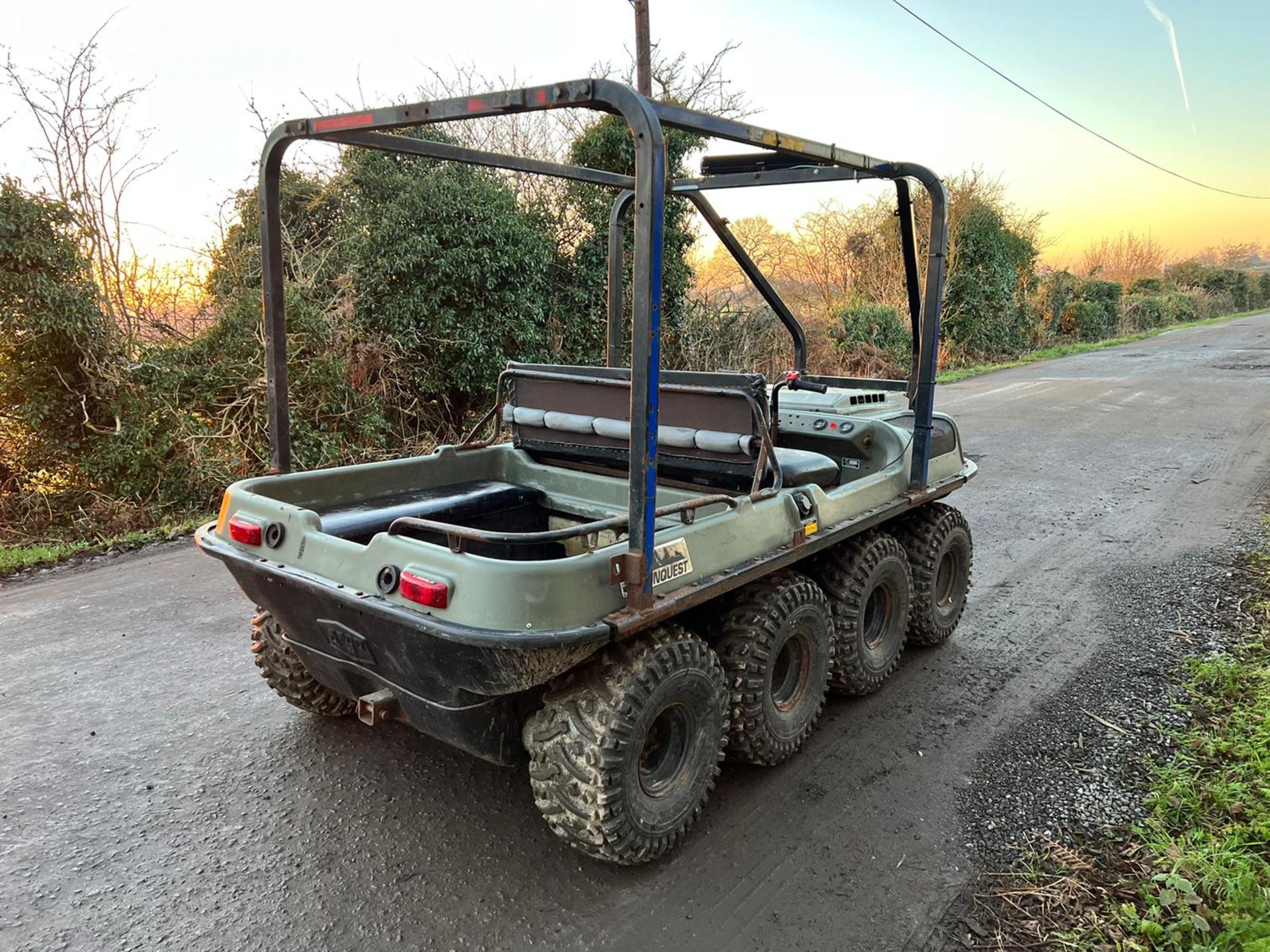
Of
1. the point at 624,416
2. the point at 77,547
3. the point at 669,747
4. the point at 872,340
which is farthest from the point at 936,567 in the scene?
the point at 872,340

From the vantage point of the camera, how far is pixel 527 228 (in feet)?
33.3

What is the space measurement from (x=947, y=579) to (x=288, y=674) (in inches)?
138

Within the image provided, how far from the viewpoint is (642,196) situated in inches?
90.0

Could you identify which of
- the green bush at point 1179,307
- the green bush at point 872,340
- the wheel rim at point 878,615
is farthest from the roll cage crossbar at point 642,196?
the green bush at point 1179,307

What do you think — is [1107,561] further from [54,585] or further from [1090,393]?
[1090,393]

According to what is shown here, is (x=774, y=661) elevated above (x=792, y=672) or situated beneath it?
elevated above

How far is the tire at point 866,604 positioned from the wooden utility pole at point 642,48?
32.0 feet

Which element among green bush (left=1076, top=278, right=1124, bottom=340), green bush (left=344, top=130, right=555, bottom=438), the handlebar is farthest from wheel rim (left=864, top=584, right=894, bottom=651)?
green bush (left=1076, top=278, right=1124, bottom=340)

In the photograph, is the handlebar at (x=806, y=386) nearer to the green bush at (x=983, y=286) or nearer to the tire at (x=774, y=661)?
the tire at (x=774, y=661)

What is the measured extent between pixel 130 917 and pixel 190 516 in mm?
5260

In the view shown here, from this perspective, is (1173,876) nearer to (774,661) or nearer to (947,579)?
(774,661)

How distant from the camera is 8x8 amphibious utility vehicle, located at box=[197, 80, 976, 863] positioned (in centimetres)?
244

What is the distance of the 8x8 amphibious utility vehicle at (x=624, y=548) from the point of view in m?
2.44

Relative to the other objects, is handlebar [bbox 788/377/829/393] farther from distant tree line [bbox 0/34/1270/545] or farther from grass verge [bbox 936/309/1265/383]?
grass verge [bbox 936/309/1265/383]
